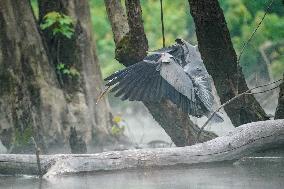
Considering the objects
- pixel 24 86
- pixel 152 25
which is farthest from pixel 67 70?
pixel 152 25

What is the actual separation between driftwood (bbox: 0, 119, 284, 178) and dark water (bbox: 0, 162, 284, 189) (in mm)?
87

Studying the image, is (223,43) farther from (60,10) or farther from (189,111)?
(60,10)

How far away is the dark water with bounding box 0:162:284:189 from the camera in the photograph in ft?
23.9

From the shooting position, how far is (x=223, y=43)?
8938 mm

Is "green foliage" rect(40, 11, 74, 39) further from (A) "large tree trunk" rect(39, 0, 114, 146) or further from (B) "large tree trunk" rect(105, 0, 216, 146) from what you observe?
(B) "large tree trunk" rect(105, 0, 216, 146)

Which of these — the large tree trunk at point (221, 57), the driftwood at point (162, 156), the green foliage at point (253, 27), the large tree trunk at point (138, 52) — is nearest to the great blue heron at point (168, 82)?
the large tree trunk at point (221, 57)

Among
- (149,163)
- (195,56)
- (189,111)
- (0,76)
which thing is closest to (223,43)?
(195,56)

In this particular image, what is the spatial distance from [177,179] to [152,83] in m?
1.52

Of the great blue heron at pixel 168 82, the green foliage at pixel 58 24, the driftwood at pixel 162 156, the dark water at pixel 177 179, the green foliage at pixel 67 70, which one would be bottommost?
the dark water at pixel 177 179

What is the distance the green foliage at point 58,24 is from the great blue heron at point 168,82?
10.6 ft

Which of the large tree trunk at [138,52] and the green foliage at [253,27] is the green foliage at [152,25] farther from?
the large tree trunk at [138,52]

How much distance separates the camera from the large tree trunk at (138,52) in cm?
904

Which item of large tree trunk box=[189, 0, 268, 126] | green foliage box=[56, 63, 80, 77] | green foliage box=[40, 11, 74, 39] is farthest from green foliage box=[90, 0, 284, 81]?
large tree trunk box=[189, 0, 268, 126]

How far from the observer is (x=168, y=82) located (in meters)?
8.41
